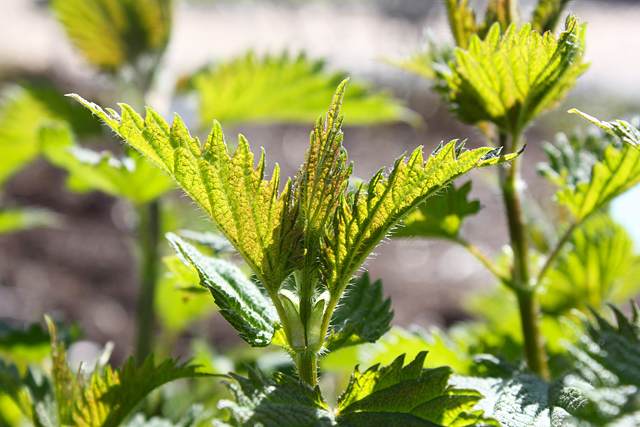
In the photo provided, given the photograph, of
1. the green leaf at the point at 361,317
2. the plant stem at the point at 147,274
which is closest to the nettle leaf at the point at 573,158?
the green leaf at the point at 361,317

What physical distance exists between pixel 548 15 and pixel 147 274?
2.53 feet

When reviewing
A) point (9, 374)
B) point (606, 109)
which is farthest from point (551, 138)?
point (9, 374)

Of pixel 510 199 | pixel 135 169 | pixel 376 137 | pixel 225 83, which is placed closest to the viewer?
pixel 510 199

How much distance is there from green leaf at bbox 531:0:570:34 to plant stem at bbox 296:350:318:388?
410 mm

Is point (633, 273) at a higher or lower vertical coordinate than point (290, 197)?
higher

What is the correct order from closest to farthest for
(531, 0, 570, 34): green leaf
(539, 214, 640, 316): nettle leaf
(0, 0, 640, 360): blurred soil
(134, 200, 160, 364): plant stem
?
(531, 0, 570, 34): green leaf
(539, 214, 640, 316): nettle leaf
(134, 200, 160, 364): plant stem
(0, 0, 640, 360): blurred soil

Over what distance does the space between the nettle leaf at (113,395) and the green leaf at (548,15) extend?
0.51 meters

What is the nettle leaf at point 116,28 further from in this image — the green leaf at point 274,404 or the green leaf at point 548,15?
the green leaf at point 274,404

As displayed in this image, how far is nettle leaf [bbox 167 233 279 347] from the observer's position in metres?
0.46

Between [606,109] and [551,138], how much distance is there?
110 cm

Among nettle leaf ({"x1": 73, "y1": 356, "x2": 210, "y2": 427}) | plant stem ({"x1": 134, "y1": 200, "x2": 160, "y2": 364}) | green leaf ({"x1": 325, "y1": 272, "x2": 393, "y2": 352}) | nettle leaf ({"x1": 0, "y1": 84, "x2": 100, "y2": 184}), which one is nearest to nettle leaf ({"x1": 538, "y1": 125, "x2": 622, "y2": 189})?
green leaf ({"x1": 325, "y1": 272, "x2": 393, "y2": 352})

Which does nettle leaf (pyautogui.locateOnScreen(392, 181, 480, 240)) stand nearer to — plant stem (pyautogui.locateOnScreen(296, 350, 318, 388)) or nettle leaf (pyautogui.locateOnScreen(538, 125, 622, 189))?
nettle leaf (pyautogui.locateOnScreen(538, 125, 622, 189))

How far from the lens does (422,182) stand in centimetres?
46

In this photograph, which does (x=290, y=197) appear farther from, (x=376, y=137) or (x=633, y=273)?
(x=376, y=137)
